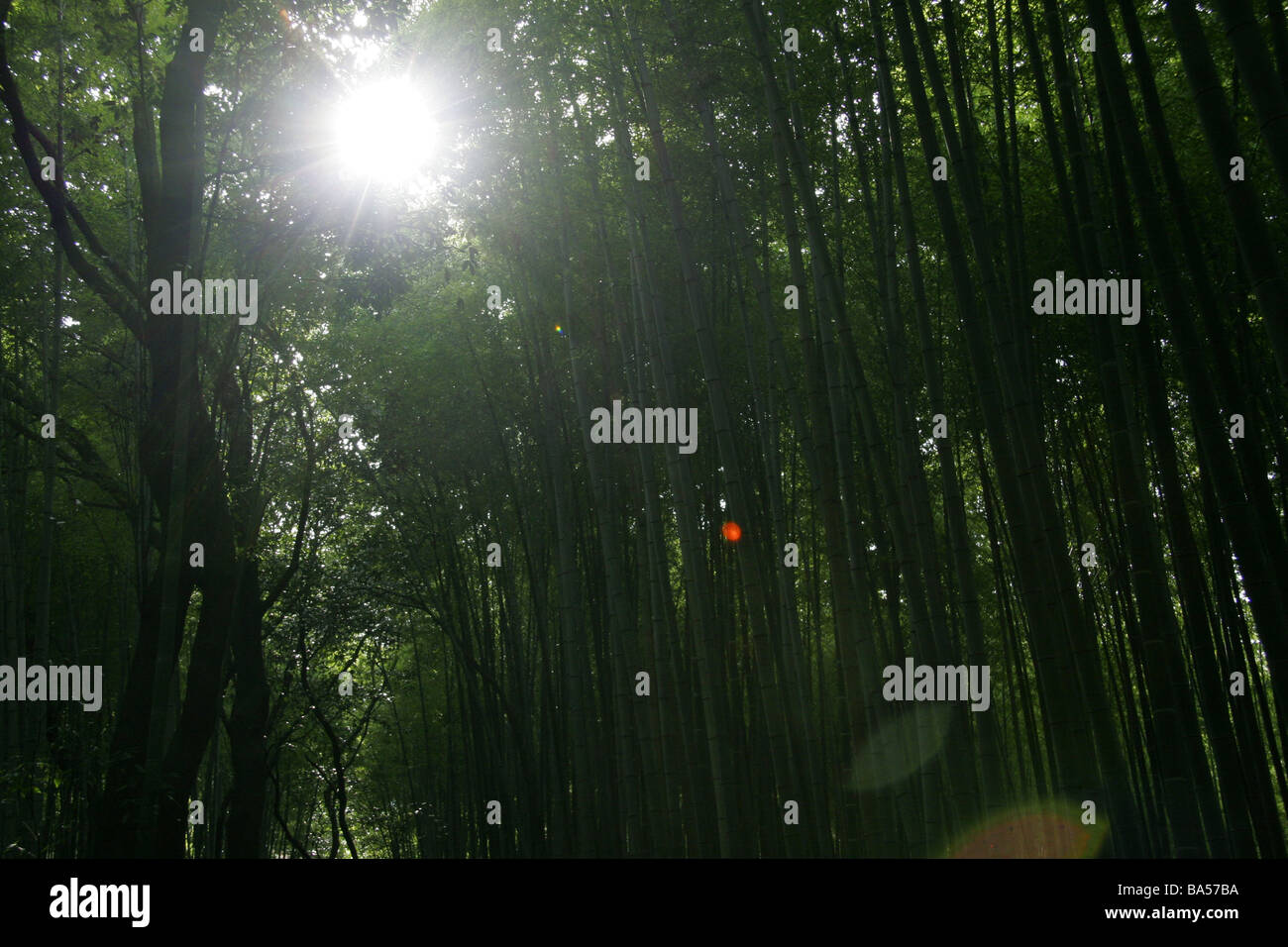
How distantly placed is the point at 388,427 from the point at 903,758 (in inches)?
194

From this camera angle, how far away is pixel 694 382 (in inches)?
241

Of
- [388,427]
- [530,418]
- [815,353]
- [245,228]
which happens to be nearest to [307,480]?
[388,427]

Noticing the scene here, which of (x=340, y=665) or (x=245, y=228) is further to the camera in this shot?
(x=340, y=665)

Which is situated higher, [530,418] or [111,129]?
[111,129]

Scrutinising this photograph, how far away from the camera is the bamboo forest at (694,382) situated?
2.83m

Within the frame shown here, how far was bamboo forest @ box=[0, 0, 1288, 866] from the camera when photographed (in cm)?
283

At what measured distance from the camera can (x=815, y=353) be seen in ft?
10.9

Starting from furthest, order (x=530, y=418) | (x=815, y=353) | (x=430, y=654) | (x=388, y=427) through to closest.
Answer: (x=430, y=654)
(x=388, y=427)
(x=530, y=418)
(x=815, y=353)

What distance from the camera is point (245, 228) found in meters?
5.25
